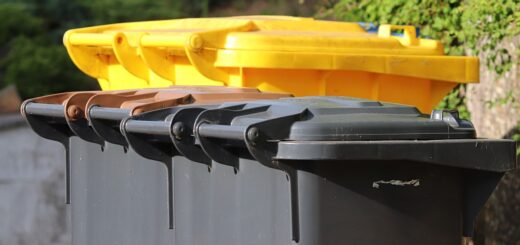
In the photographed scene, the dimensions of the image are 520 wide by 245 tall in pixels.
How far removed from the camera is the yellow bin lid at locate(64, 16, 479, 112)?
5.78m

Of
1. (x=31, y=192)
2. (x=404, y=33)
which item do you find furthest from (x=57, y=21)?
(x=404, y=33)

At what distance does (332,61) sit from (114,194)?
4.22 ft

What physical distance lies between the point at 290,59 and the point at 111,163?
1.04 metres

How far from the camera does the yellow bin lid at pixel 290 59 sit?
19.0 feet

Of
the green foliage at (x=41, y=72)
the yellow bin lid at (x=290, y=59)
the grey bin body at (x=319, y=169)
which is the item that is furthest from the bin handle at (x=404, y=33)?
the green foliage at (x=41, y=72)

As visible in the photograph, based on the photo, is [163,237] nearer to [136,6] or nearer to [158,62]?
[158,62]

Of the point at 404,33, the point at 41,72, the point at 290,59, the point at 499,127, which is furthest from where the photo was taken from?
the point at 41,72

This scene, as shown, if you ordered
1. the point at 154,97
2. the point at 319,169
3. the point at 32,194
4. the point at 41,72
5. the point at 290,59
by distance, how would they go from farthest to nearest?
the point at 41,72 → the point at 32,194 → the point at 290,59 → the point at 154,97 → the point at 319,169

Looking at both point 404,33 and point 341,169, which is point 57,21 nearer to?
point 404,33

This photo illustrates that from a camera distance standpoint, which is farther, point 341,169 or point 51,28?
point 51,28

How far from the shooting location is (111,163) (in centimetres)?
548

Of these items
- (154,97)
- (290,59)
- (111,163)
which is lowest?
(111,163)

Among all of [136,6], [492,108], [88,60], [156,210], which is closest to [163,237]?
[156,210]

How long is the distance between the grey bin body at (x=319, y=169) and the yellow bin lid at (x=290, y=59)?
3.18ft
